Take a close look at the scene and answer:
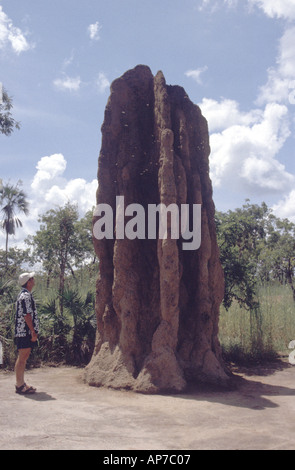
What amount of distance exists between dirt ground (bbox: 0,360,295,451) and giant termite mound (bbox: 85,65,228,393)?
0.53m

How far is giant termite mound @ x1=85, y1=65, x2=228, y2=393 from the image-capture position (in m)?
6.88

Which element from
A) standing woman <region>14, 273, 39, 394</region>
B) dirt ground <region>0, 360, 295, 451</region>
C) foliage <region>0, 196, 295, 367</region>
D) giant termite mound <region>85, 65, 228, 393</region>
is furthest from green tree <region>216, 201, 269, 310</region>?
standing woman <region>14, 273, 39, 394</region>

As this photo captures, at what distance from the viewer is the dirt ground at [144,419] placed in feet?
13.8

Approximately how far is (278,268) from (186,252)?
13.5 metres

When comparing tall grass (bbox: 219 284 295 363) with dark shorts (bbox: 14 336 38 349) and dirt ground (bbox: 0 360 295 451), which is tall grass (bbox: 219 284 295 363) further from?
dark shorts (bbox: 14 336 38 349)

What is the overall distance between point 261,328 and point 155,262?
182 inches

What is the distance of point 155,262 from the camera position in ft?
25.3

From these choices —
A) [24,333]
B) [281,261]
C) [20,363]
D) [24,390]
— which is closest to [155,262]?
[24,333]

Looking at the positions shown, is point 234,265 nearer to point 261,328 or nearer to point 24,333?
point 261,328

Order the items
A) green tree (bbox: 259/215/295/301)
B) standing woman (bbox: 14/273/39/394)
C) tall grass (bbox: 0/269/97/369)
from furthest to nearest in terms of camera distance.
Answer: green tree (bbox: 259/215/295/301), tall grass (bbox: 0/269/97/369), standing woman (bbox: 14/273/39/394)

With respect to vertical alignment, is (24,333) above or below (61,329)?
above

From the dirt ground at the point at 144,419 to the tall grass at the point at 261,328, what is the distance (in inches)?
116

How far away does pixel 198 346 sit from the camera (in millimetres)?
7410
